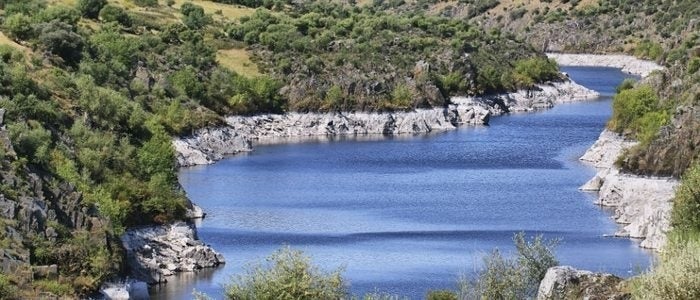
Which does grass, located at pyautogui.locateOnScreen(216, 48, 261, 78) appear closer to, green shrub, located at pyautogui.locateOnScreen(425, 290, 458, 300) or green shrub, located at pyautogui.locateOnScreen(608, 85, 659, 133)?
green shrub, located at pyautogui.locateOnScreen(608, 85, 659, 133)

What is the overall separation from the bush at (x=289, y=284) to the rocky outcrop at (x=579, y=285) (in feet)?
32.9

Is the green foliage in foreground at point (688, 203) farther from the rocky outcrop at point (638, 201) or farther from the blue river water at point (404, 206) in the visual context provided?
the rocky outcrop at point (638, 201)

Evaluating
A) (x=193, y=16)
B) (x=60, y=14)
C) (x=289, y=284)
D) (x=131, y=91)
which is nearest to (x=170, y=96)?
(x=131, y=91)

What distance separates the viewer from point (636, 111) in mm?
132625

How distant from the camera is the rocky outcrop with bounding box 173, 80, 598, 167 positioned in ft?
461

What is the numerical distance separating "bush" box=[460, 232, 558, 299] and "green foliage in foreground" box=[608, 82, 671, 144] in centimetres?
6332

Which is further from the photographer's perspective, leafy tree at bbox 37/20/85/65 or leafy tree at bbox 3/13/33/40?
leafy tree at bbox 3/13/33/40

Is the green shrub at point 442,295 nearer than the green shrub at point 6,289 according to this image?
No

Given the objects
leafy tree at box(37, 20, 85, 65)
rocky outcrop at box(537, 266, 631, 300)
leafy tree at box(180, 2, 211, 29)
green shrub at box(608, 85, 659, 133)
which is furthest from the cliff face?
leafy tree at box(180, 2, 211, 29)

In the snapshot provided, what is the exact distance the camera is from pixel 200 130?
144 metres

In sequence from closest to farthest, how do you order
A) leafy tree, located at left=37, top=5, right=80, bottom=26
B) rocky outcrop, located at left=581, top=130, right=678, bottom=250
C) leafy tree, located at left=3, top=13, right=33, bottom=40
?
rocky outcrop, located at left=581, top=130, right=678, bottom=250 < leafy tree, located at left=3, top=13, right=33, bottom=40 < leafy tree, located at left=37, top=5, right=80, bottom=26

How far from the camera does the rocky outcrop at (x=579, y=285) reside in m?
42.6

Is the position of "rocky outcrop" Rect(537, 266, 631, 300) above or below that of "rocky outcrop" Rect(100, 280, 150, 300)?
above

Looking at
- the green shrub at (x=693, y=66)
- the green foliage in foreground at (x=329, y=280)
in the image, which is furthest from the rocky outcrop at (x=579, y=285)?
the green shrub at (x=693, y=66)
